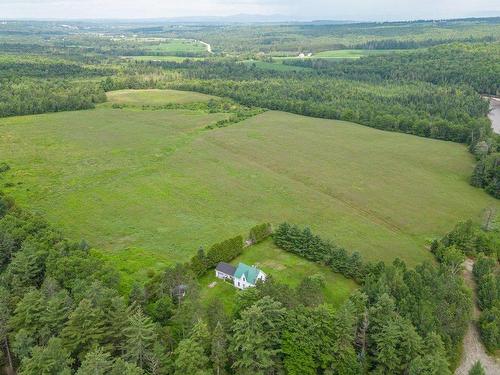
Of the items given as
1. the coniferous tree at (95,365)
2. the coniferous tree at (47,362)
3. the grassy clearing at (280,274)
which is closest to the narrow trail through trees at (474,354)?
the grassy clearing at (280,274)

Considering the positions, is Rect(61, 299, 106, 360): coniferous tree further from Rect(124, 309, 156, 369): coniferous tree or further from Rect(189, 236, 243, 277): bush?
Rect(189, 236, 243, 277): bush

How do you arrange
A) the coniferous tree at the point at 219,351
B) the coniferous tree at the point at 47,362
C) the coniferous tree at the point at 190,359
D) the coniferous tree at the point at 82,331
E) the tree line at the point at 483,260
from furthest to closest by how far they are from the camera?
the tree line at the point at 483,260 → the coniferous tree at the point at 82,331 → the coniferous tree at the point at 219,351 → the coniferous tree at the point at 190,359 → the coniferous tree at the point at 47,362

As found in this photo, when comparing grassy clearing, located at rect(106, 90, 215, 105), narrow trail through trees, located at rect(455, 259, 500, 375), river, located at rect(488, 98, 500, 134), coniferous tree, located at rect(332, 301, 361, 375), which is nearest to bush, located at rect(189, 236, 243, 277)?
coniferous tree, located at rect(332, 301, 361, 375)

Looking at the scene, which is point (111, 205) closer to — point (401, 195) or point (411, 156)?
point (401, 195)

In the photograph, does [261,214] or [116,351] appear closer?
[116,351]

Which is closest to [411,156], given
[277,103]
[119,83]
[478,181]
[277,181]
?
[478,181]

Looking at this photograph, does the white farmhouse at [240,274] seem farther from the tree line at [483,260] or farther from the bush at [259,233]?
the tree line at [483,260]
